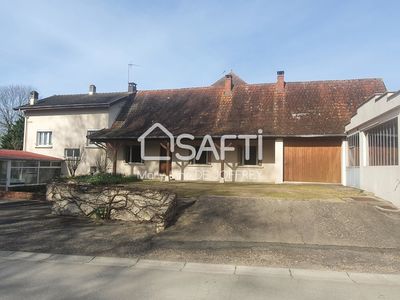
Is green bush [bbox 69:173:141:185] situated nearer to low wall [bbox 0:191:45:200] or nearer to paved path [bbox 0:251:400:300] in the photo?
low wall [bbox 0:191:45:200]

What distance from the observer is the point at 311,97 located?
21.2 meters

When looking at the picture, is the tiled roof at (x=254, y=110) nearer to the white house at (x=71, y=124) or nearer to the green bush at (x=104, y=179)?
the white house at (x=71, y=124)

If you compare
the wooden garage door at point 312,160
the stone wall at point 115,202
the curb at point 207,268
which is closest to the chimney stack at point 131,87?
the wooden garage door at point 312,160

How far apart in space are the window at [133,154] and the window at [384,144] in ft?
42.1

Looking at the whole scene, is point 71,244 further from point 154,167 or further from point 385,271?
point 154,167

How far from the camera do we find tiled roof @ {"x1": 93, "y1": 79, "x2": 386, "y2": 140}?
63.3 ft

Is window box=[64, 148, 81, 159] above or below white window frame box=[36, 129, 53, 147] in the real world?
below

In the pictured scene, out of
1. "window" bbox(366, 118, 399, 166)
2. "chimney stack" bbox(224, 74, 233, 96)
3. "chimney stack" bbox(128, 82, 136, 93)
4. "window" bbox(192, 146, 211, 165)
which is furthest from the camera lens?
"chimney stack" bbox(128, 82, 136, 93)

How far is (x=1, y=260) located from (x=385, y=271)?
649 centimetres

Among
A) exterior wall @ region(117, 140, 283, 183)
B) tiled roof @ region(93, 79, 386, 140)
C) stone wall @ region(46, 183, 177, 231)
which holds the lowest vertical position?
stone wall @ region(46, 183, 177, 231)

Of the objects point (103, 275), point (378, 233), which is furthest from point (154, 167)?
point (103, 275)

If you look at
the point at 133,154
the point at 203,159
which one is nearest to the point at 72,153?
the point at 133,154

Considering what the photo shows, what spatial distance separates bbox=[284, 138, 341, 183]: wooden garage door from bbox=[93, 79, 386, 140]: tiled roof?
721 millimetres

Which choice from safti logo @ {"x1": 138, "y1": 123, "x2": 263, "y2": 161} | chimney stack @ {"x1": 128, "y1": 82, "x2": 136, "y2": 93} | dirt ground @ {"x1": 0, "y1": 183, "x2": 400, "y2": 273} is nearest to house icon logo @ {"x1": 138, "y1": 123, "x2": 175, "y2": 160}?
safti logo @ {"x1": 138, "y1": 123, "x2": 263, "y2": 161}
